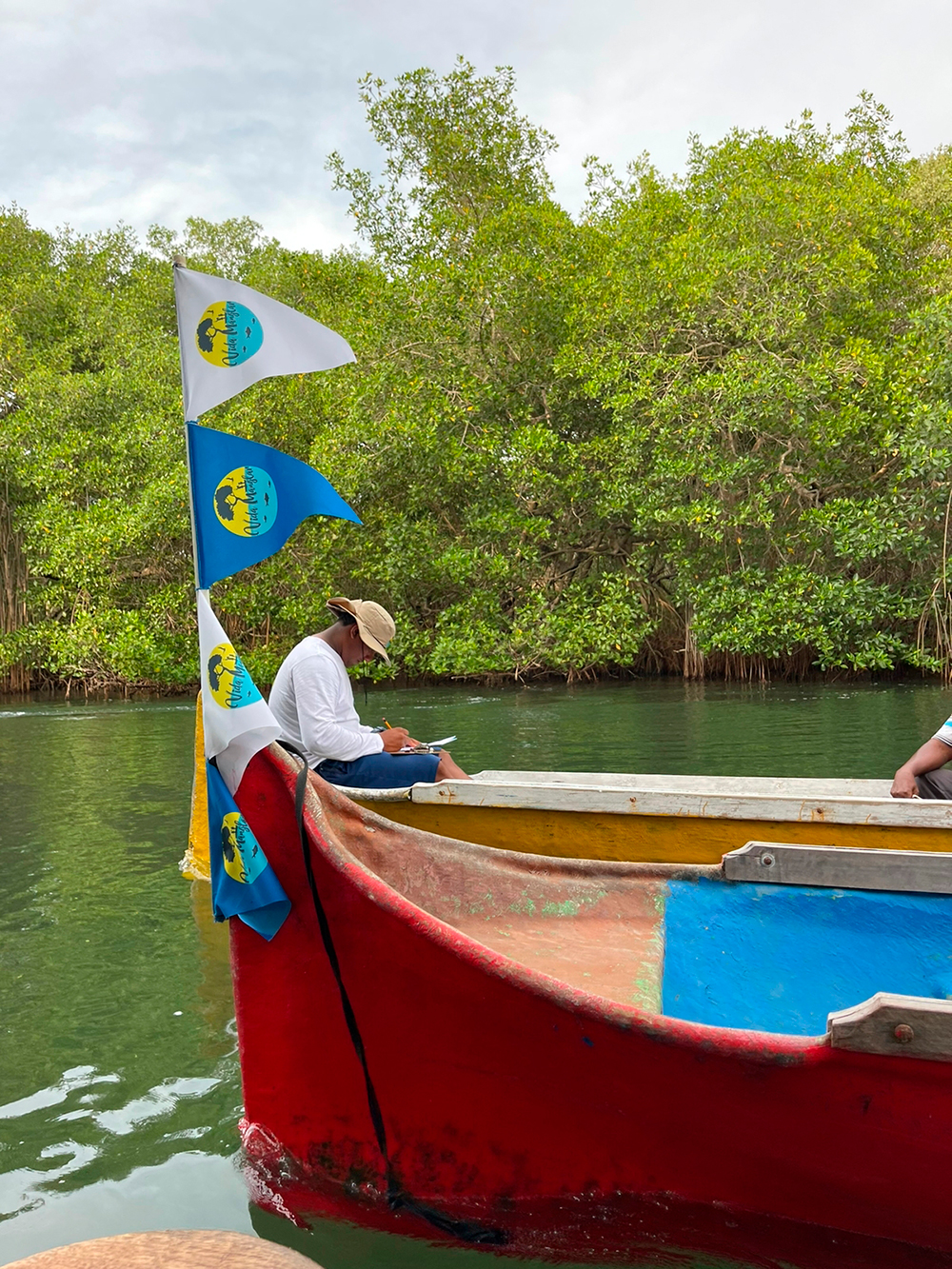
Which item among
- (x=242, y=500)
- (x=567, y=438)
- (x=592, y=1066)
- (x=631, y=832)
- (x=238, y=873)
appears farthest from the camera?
(x=567, y=438)

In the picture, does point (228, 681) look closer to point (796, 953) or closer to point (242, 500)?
point (242, 500)

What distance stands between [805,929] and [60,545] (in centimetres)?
1493

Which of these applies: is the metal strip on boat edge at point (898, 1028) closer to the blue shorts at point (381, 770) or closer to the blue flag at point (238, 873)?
the blue flag at point (238, 873)

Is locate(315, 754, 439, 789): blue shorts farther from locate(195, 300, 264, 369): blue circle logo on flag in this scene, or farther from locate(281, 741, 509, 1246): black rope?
locate(195, 300, 264, 369): blue circle logo on flag

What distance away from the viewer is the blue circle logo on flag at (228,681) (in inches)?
87.5

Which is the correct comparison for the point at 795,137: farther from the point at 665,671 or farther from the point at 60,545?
Answer: the point at 60,545

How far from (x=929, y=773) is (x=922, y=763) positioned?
0.13 m

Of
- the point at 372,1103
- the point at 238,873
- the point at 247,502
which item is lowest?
the point at 372,1103

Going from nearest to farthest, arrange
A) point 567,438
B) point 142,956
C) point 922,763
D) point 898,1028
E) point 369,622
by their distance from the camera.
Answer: point 898,1028 < point 922,763 < point 142,956 < point 369,622 < point 567,438

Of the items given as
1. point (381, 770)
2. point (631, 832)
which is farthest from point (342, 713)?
point (631, 832)

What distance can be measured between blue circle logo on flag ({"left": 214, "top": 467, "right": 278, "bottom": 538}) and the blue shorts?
227cm

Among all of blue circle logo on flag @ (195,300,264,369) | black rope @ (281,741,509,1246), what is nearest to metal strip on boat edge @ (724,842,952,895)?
black rope @ (281,741,509,1246)

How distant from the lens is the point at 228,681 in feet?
7.29

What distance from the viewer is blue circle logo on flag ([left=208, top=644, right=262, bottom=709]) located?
222 centimetres
